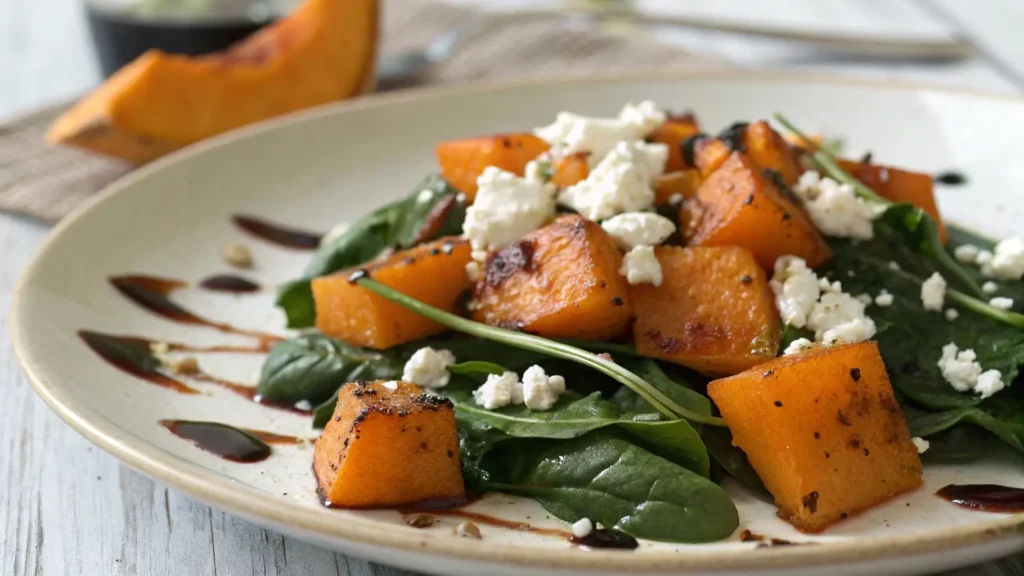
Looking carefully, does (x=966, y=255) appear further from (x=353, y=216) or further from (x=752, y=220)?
(x=353, y=216)

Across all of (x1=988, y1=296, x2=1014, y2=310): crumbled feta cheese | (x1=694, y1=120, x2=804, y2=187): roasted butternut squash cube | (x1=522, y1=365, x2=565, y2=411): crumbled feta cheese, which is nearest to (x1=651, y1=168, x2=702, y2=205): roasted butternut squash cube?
(x1=694, y1=120, x2=804, y2=187): roasted butternut squash cube

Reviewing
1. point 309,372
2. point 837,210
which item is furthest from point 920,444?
point 309,372

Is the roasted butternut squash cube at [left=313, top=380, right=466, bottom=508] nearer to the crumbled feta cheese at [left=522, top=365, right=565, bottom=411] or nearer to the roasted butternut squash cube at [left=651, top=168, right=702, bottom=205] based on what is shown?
the crumbled feta cheese at [left=522, top=365, right=565, bottom=411]

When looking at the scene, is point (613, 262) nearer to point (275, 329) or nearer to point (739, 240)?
point (739, 240)

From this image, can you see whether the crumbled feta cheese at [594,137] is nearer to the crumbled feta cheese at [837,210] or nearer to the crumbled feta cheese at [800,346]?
the crumbled feta cheese at [837,210]

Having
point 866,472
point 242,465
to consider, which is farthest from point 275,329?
point 866,472

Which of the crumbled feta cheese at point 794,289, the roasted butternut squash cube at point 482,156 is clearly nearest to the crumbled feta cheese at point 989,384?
the crumbled feta cheese at point 794,289
